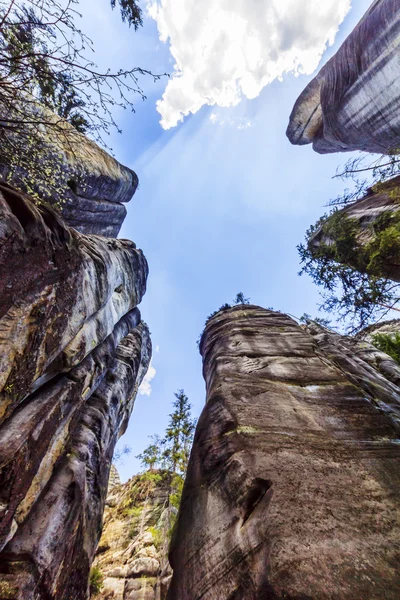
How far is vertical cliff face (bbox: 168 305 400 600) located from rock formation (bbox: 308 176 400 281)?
4.61 metres

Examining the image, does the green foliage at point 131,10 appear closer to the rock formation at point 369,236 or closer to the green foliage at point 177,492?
the rock formation at point 369,236

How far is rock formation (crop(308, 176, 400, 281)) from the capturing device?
9157 mm

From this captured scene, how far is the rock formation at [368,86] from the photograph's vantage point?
38.4ft

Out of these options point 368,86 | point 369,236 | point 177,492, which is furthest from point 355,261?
point 177,492

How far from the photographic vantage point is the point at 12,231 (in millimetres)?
5051

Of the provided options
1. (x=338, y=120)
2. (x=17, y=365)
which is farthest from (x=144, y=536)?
(x=338, y=120)

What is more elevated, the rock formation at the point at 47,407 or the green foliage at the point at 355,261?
the green foliage at the point at 355,261

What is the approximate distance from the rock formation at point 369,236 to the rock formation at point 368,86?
2259 millimetres

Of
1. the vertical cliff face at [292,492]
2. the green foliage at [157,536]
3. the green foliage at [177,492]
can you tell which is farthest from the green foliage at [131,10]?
the green foliage at [157,536]

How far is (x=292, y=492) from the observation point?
3.81 meters

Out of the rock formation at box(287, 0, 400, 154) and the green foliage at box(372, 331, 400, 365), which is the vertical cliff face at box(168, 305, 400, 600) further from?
the rock formation at box(287, 0, 400, 154)

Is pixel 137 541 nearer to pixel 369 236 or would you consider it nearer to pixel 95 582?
pixel 95 582

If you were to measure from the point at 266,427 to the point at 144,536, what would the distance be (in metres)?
14.4

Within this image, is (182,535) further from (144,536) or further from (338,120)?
(338,120)
